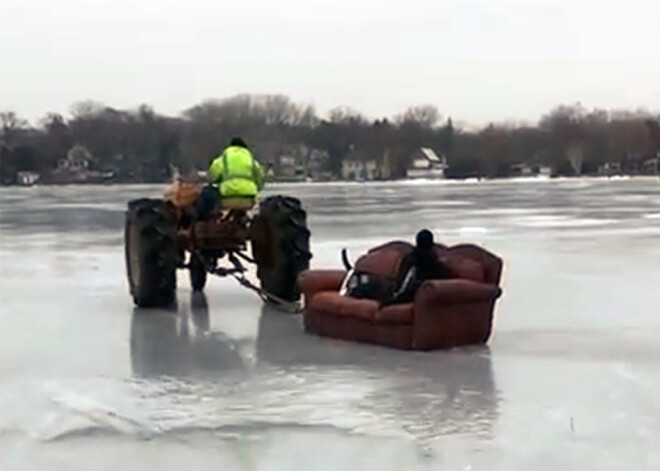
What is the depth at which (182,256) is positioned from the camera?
1498 cm

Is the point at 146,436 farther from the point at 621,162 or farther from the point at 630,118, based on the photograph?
the point at 630,118

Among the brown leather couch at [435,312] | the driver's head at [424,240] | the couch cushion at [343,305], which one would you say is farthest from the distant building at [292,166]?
the driver's head at [424,240]

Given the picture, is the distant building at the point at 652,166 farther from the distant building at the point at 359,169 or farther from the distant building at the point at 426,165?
the distant building at the point at 359,169

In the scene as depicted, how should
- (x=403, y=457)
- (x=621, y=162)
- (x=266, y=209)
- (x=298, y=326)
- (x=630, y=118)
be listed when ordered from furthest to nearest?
1. (x=630, y=118)
2. (x=621, y=162)
3. (x=266, y=209)
4. (x=298, y=326)
5. (x=403, y=457)

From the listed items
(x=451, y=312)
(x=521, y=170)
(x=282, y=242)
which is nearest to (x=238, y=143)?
(x=282, y=242)

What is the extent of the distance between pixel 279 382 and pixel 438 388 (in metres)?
1.18

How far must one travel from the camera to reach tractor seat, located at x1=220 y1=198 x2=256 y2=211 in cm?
1439

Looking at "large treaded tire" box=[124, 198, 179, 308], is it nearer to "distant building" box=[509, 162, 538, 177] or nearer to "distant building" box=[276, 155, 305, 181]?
"distant building" box=[276, 155, 305, 181]

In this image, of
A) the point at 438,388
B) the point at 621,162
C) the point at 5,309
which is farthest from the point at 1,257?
the point at 621,162

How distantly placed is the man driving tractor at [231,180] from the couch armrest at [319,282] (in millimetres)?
2382

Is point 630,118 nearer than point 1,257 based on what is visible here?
No

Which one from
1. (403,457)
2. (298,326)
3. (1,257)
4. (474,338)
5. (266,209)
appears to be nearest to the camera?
(403,457)

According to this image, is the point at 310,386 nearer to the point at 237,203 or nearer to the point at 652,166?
the point at 237,203

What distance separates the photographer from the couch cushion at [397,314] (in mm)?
10742
